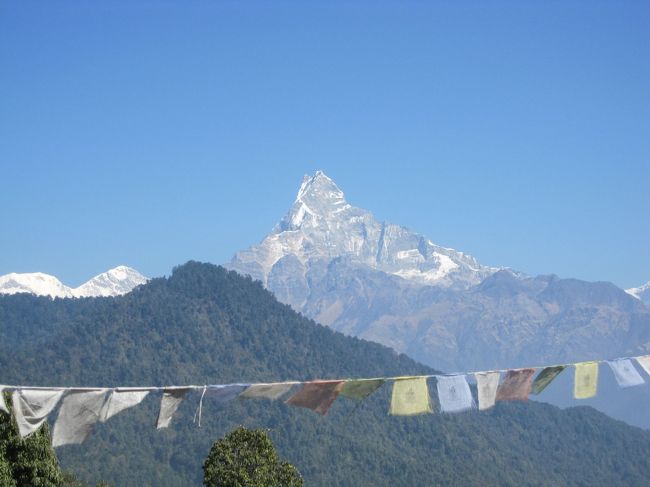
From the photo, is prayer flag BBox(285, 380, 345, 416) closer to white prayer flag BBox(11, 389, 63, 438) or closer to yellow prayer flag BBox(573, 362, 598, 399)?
white prayer flag BBox(11, 389, 63, 438)

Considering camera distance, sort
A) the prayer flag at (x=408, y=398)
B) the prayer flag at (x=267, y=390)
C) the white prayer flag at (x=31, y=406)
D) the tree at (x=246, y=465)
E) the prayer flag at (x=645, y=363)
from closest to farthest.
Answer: the white prayer flag at (x=31, y=406), the prayer flag at (x=267, y=390), the prayer flag at (x=408, y=398), the prayer flag at (x=645, y=363), the tree at (x=246, y=465)

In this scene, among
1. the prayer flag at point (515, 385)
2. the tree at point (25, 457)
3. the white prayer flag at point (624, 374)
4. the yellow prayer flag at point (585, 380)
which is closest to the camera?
the prayer flag at point (515, 385)

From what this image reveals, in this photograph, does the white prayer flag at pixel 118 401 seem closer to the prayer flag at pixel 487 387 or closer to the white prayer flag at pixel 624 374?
the prayer flag at pixel 487 387

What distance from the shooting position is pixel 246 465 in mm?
56000

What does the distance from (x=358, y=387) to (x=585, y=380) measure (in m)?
8.50

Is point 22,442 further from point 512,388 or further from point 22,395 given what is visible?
point 512,388

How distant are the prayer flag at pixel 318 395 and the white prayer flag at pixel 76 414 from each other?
4.96 metres

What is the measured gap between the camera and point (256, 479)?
54.5 metres

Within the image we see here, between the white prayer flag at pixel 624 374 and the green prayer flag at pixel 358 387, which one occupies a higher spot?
the white prayer flag at pixel 624 374

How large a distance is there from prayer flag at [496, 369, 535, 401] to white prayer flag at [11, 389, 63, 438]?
1308 centimetres

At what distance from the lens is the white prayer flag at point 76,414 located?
2755cm

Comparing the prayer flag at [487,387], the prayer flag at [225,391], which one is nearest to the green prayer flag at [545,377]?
the prayer flag at [487,387]

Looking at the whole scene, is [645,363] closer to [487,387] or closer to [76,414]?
[487,387]

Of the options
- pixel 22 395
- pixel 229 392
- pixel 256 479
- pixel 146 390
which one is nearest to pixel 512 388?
pixel 229 392
